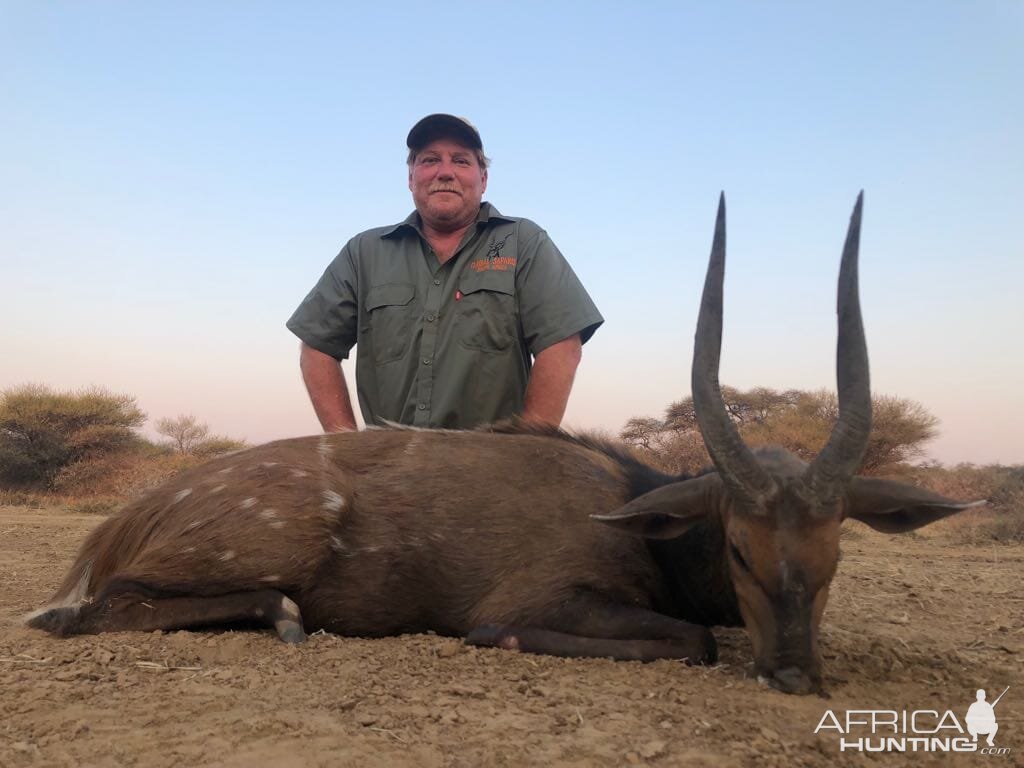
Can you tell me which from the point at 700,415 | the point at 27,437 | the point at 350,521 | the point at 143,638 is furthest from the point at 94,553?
the point at 27,437

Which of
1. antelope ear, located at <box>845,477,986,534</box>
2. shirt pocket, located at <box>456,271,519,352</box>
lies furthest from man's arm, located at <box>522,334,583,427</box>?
antelope ear, located at <box>845,477,986,534</box>

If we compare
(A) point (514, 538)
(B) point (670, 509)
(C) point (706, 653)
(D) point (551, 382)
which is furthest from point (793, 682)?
(D) point (551, 382)

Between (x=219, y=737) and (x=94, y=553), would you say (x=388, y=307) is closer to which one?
(x=94, y=553)

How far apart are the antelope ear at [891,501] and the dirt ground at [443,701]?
2.19 ft

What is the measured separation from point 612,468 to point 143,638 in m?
2.40

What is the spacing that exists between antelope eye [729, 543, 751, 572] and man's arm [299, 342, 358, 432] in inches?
144

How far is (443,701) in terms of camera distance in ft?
9.53

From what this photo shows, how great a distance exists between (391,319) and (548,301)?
118 centimetres

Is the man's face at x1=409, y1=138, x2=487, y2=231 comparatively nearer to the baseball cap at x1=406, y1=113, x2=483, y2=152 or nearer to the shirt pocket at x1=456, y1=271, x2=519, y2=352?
the baseball cap at x1=406, y1=113, x2=483, y2=152

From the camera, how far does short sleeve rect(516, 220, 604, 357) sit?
6.13 metres

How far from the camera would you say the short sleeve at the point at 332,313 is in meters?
6.61

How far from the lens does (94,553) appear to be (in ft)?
14.7

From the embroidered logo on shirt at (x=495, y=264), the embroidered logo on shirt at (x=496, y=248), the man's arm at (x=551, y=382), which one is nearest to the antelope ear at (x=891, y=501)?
the man's arm at (x=551, y=382)

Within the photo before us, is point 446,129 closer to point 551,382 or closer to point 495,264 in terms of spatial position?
point 495,264
